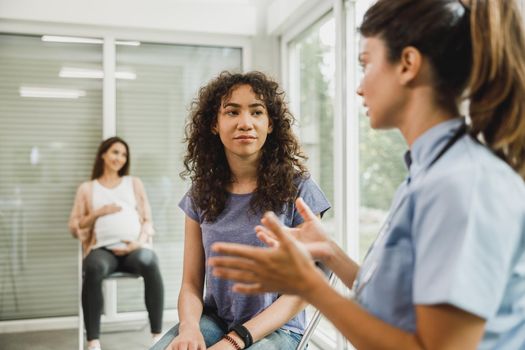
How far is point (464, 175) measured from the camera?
69 cm

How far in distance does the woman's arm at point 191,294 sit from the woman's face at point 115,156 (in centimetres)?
196

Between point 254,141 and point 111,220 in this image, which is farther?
point 111,220

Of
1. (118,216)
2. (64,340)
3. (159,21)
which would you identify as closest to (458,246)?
(118,216)

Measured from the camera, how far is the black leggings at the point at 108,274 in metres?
2.91

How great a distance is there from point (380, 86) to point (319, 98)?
265 cm

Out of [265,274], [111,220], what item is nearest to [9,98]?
[111,220]

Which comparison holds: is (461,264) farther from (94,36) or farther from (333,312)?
(94,36)

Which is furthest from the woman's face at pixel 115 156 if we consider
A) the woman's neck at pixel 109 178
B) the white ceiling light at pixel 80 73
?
the white ceiling light at pixel 80 73

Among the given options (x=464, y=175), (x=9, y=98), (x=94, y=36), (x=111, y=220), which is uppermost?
(x=94, y=36)

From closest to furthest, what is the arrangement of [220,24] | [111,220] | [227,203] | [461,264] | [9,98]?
1. [461,264]
2. [227,203]
3. [111,220]
4. [9,98]
5. [220,24]

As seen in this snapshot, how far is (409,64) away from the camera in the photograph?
2.61 feet

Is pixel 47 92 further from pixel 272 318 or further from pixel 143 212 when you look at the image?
pixel 272 318

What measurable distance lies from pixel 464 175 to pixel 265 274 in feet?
1.05

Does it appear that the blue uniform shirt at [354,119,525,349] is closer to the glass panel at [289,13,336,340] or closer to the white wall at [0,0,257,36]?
the glass panel at [289,13,336,340]
